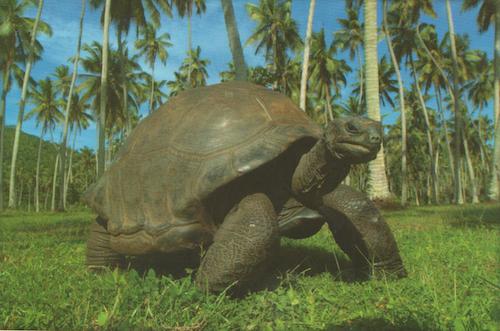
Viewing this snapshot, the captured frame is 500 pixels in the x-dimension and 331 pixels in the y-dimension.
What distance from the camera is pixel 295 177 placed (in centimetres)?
279

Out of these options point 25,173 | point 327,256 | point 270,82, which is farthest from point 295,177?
point 25,173

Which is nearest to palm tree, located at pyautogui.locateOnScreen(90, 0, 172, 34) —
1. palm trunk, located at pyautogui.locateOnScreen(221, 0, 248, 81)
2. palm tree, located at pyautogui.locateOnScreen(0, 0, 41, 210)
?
palm tree, located at pyautogui.locateOnScreen(0, 0, 41, 210)

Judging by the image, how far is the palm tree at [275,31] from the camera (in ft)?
98.9

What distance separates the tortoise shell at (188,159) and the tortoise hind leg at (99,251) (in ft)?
1.11

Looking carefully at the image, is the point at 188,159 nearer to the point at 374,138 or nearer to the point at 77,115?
the point at 374,138

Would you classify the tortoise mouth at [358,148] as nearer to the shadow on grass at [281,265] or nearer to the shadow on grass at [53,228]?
the shadow on grass at [281,265]

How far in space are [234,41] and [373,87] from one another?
3.81 metres

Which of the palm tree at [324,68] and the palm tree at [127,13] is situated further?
the palm tree at [324,68]

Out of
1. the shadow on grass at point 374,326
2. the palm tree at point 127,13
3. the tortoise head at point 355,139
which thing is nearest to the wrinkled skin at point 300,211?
the tortoise head at point 355,139

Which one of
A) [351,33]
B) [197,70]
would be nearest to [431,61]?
[351,33]

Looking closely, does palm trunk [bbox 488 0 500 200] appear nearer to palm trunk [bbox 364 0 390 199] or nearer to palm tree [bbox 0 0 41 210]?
palm trunk [bbox 364 0 390 199]

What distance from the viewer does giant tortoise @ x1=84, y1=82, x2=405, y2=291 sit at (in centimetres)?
244

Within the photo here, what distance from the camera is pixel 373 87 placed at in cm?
1044

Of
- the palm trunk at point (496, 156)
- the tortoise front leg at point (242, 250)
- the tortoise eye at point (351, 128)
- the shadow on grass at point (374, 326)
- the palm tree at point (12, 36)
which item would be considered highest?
the palm tree at point (12, 36)
